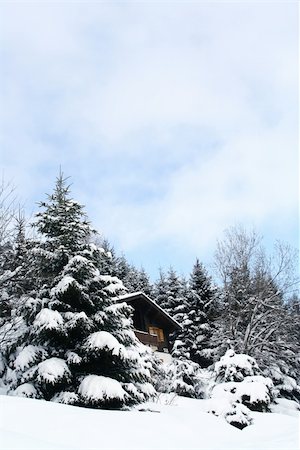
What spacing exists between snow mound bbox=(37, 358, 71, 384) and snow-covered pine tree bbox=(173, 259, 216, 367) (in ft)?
72.4

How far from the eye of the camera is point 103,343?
1176 cm

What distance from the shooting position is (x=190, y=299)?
37.0m

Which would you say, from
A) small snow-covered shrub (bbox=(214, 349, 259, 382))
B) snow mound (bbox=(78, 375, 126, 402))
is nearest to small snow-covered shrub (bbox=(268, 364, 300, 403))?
small snow-covered shrub (bbox=(214, 349, 259, 382))

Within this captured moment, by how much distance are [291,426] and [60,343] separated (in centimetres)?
740

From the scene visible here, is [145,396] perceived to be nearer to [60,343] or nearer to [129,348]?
[129,348]

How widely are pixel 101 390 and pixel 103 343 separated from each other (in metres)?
1.29

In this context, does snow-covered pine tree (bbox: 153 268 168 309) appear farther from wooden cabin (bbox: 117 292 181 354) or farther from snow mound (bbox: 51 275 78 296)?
snow mound (bbox: 51 275 78 296)

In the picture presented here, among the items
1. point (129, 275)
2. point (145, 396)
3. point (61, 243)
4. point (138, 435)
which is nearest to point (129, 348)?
point (145, 396)

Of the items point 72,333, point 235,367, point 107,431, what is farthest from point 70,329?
point 235,367

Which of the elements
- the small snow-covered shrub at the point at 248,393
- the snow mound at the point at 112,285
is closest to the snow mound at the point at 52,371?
the snow mound at the point at 112,285

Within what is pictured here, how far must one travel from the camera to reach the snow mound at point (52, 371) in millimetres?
11156

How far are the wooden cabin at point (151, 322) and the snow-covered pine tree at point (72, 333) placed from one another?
12.8 metres

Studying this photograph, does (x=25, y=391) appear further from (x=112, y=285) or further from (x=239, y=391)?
(x=239, y=391)

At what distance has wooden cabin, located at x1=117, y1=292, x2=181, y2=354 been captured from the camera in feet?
92.9
